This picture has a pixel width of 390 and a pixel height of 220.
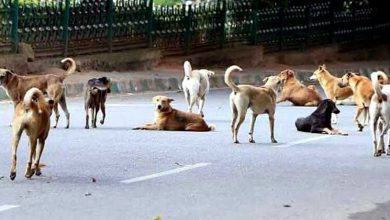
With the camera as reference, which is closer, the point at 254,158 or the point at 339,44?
the point at 254,158

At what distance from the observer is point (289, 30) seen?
3195 cm

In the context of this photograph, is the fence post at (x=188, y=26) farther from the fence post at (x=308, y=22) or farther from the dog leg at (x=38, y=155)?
the dog leg at (x=38, y=155)

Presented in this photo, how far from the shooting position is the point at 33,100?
34.9ft

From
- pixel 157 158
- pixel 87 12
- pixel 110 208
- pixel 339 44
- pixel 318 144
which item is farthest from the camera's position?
pixel 339 44

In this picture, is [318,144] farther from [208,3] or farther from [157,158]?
[208,3]

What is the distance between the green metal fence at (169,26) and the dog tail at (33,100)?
12486 millimetres

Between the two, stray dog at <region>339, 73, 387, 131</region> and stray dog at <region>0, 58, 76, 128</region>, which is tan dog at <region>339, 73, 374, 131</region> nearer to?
stray dog at <region>339, 73, 387, 131</region>

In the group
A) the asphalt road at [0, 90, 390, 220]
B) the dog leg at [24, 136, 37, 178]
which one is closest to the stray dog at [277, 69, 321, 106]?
the asphalt road at [0, 90, 390, 220]

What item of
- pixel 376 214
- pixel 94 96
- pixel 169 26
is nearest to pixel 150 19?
pixel 169 26

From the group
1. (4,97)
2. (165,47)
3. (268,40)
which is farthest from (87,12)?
(268,40)

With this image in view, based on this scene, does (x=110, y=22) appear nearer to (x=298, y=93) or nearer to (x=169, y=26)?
(x=169, y=26)

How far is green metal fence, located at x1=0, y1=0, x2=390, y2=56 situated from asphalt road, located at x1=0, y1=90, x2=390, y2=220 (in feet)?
23.9

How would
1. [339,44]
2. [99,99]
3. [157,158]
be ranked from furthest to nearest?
[339,44]
[99,99]
[157,158]

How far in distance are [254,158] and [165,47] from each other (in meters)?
15.3
